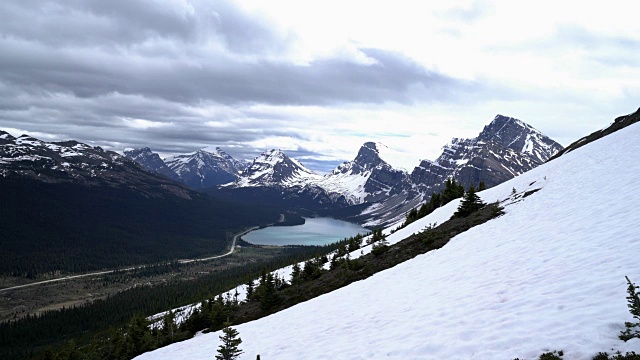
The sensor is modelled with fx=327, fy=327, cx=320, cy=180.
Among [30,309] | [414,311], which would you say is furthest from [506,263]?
[30,309]

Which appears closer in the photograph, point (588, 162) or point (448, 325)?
point (448, 325)

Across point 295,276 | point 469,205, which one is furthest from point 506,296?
point 295,276

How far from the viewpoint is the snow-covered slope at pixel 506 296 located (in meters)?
10.1

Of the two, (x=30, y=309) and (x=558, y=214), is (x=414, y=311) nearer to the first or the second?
(x=558, y=214)

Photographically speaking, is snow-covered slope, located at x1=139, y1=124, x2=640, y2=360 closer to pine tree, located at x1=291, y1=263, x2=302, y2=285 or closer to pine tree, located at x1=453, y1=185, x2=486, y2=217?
pine tree, located at x1=453, y1=185, x2=486, y2=217

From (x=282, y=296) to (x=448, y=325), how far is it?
34343mm

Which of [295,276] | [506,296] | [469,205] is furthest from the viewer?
[295,276]

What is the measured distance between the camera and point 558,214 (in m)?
23.8

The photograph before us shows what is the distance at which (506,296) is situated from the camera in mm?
13656

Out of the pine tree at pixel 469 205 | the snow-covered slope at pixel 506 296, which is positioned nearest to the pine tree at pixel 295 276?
the snow-covered slope at pixel 506 296

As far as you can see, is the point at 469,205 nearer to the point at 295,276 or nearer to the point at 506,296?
the point at 295,276

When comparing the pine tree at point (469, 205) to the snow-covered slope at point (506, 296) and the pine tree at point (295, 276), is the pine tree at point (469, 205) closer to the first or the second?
the snow-covered slope at point (506, 296)

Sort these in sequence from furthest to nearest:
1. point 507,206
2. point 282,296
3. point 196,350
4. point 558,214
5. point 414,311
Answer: point 282,296 < point 507,206 < point 196,350 < point 558,214 < point 414,311

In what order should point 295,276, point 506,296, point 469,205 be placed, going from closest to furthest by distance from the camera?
point 506,296 < point 469,205 < point 295,276
